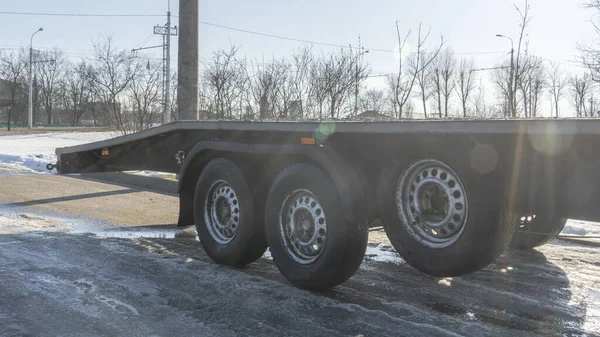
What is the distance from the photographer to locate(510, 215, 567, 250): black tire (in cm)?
599

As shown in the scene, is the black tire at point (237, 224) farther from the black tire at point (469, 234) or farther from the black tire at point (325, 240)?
the black tire at point (469, 234)

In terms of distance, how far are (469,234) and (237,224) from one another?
2.38 m

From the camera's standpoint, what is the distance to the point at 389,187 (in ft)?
14.4

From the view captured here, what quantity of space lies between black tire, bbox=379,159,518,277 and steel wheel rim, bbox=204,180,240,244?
1.76 m

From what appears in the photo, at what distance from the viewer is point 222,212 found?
583cm

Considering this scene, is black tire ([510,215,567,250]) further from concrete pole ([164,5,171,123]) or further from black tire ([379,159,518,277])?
concrete pole ([164,5,171,123])

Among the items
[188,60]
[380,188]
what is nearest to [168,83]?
[188,60]

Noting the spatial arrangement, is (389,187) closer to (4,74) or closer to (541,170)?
(541,170)

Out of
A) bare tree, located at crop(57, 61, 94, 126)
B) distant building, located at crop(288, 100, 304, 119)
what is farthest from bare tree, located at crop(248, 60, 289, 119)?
bare tree, located at crop(57, 61, 94, 126)

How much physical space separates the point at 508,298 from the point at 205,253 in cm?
313

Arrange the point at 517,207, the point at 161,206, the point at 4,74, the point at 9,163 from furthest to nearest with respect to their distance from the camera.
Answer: the point at 4,74, the point at 9,163, the point at 161,206, the point at 517,207

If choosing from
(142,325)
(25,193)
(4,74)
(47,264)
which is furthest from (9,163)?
(4,74)

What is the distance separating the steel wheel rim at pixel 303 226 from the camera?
476 centimetres

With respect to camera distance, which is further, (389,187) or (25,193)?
(25,193)
